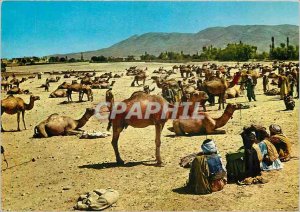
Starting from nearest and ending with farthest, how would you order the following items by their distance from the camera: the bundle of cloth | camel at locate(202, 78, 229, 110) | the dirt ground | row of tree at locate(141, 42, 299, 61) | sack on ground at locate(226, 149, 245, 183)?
the dirt ground, sack on ground at locate(226, 149, 245, 183), the bundle of cloth, camel at locate(202, 78, 229, 110), row of tree at locate(141, 42, 299, 61)

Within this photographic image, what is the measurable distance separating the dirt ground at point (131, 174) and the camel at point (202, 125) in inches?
13.4

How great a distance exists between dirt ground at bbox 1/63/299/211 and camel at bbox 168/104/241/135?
1.11 ft

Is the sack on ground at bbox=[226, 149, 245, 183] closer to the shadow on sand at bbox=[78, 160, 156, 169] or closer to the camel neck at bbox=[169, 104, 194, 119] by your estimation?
the shadow on sand at bbox=[78, 160, 156, 169]

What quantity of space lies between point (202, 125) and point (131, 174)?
13.3ft

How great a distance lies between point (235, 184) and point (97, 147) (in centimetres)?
541

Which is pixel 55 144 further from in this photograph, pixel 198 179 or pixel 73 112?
pixel 73 112

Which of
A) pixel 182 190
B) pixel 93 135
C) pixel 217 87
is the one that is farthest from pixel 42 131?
pixel 217 87

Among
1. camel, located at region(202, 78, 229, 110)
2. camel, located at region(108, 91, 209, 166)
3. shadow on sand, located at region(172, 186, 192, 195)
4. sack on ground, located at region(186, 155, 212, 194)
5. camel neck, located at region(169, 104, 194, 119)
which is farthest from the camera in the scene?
camel, located at region(202, 78, 229, 110)

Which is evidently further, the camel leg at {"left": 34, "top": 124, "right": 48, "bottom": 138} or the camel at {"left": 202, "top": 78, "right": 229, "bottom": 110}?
the camel at {"left": 202, "top": 78, "right": 229, "bottom": 110}

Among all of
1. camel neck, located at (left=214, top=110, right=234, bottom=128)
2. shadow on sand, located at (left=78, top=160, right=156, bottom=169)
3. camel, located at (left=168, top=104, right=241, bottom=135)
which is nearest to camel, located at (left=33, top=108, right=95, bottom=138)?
camel, located at (left=168, top=104, right=241, bottom=135)

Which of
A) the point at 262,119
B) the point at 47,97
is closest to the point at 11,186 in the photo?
the point at 262,119

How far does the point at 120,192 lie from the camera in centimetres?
891

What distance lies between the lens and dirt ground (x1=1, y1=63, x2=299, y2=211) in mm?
8227

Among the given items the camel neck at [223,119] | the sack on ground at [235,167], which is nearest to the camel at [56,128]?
the camel neck at [223,119]
